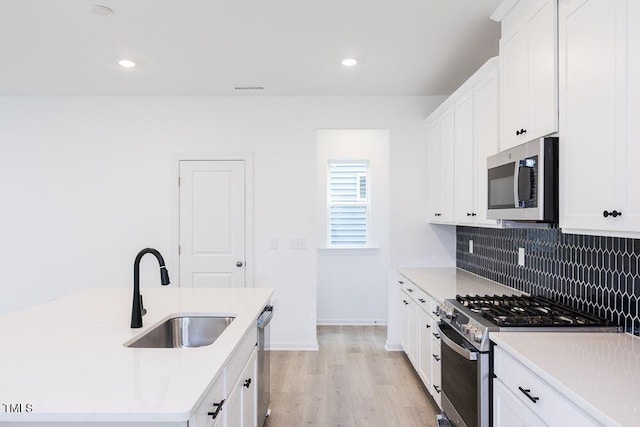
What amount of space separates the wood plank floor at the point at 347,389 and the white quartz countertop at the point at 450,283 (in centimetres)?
85

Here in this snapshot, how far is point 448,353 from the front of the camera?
2.39 m

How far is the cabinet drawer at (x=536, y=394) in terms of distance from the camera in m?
1.28

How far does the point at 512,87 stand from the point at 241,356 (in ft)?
6.48

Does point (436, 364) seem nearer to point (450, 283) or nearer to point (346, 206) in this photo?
point (450, 283)

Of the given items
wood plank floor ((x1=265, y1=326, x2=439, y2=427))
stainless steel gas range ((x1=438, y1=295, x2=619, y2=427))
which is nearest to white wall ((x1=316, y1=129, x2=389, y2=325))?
wood plank floor ((x1=265, y1=326, x2=439, y2=427))

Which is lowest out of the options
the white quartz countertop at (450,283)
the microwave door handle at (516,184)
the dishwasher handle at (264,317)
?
the dishwasher handle at (264,317)

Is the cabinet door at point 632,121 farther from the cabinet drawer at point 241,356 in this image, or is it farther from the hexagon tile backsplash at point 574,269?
the cabinet drawer at point 241,356

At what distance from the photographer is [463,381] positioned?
214cm

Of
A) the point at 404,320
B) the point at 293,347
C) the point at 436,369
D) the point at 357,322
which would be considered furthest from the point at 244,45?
the point at 357,322

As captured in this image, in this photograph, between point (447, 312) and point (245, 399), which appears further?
point (447, 312)

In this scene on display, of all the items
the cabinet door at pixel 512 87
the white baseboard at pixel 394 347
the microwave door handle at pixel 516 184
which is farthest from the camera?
the white baseboard at pixel 394 347

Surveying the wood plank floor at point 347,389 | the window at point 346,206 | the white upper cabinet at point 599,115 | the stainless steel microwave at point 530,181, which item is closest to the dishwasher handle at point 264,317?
the wood plank floor at point 347,389

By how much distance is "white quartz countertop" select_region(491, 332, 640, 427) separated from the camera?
3.82ft

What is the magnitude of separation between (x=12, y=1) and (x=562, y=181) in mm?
3129
